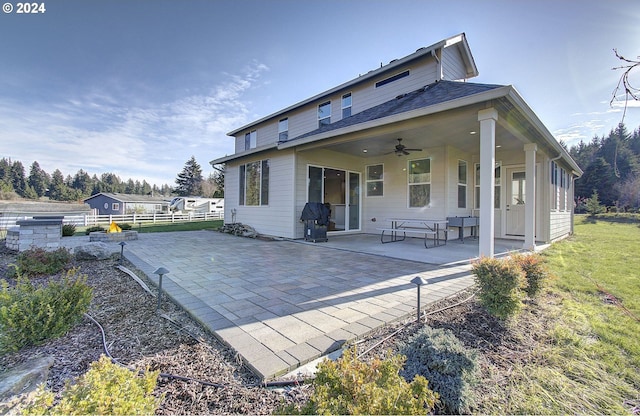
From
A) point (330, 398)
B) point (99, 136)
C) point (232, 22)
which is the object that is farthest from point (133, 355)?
point (99, 136)

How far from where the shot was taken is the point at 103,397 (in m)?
0.96

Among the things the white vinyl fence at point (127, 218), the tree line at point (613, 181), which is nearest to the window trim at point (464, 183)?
the white vinyl fence at point (127, 218)

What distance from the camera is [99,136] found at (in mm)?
12711

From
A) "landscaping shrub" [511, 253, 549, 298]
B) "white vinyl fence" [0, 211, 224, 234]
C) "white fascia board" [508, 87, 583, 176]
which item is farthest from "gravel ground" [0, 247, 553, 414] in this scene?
"white vinyl fence" [0, 211, 224, 234]

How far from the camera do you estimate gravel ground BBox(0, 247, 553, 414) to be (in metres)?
1.54

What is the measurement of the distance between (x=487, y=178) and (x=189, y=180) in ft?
158

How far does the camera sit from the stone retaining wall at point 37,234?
5586 millimetres

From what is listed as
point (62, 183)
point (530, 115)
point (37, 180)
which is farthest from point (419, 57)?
point (37, 180)

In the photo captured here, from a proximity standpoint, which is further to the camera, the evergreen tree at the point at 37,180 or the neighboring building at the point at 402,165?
the evergreen tree at the point at 37,180

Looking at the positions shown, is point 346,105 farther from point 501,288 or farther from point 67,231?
point 67,231

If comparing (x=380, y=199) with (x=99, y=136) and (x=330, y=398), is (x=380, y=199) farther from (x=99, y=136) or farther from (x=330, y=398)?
(x=99, y=136)

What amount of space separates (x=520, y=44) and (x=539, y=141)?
596 centimetres

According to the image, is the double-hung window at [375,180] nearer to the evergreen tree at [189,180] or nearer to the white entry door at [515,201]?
the white entry door at [515,201]

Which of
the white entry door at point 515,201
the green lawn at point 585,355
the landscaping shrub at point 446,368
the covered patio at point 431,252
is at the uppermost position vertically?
the white entry door at point 515,201
